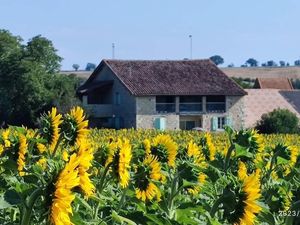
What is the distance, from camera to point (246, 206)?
5.85ft

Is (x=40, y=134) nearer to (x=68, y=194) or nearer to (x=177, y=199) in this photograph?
(x=177, y=199)

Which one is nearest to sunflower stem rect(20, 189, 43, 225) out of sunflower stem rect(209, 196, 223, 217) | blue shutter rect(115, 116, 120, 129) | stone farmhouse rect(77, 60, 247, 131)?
sunflower stem rect(209, 196, 223, 217)

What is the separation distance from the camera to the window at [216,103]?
37688 mm

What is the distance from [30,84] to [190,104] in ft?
26.5

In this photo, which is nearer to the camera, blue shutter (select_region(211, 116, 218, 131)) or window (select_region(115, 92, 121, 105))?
blue shutter (select_region(211, 116, 218, 131))

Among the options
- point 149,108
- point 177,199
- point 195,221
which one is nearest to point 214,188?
point 177,199

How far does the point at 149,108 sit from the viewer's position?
35.9 meters

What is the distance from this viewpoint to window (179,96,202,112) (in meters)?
37.2

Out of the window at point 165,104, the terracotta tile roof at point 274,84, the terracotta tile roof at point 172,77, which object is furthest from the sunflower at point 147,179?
the terracotta tile roof at point 274,84

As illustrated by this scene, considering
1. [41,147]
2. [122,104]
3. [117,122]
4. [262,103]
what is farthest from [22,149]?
[262,103]

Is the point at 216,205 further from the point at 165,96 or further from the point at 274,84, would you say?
the point at 274,84

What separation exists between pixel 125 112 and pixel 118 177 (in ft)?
113

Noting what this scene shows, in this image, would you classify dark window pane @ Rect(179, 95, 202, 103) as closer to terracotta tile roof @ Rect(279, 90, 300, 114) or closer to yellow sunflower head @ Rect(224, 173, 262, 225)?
terracotta tile roof @ Rect(279, 90, 300, 114)

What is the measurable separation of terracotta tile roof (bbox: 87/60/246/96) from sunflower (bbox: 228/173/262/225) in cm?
3338
